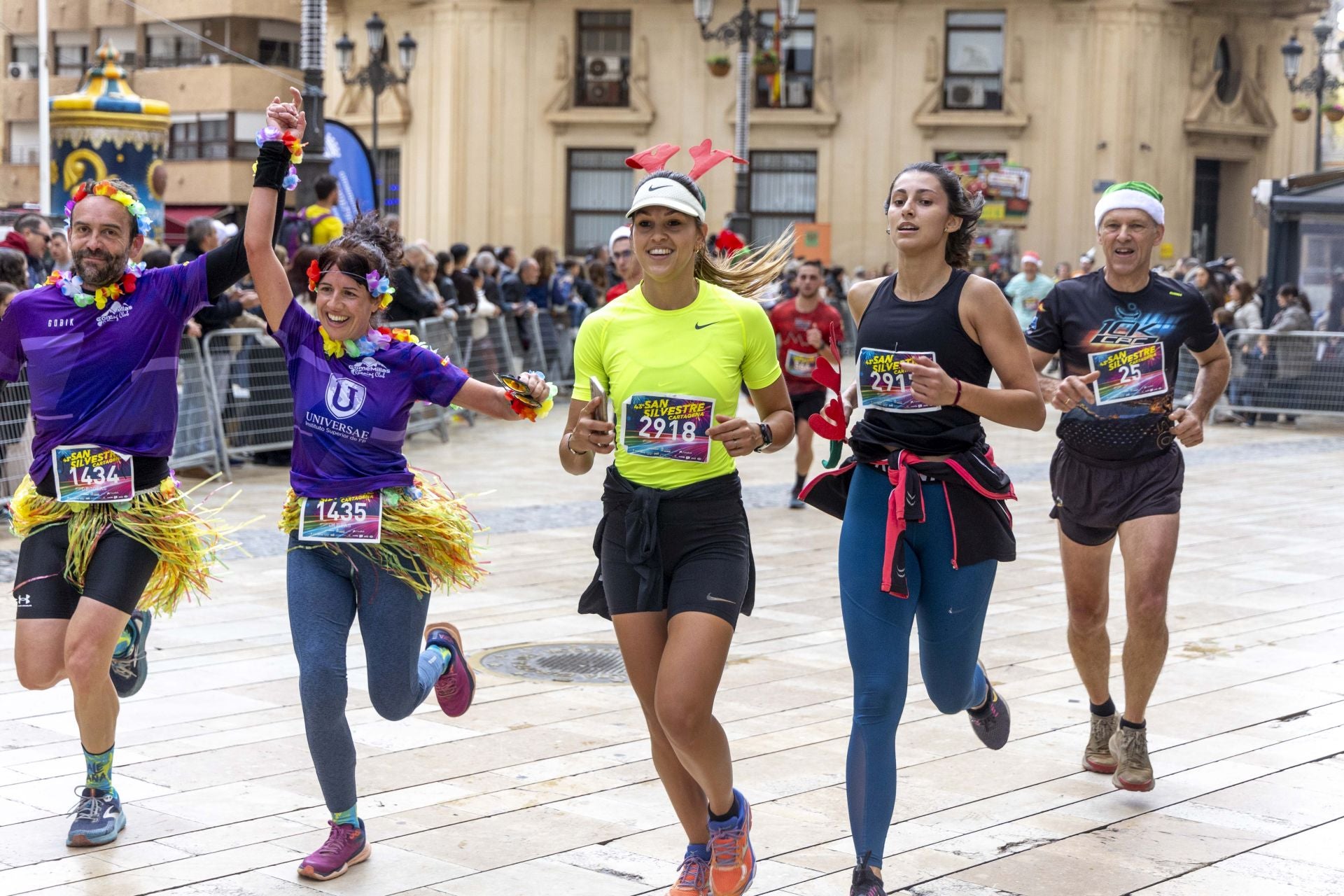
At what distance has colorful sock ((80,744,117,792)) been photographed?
17.1ft

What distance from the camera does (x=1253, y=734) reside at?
6.66 m

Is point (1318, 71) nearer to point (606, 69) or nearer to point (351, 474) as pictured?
point (606, 69)

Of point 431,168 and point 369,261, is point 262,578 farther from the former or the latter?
point 431,168

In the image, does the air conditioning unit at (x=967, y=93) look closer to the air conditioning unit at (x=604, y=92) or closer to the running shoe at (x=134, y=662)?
the air conditioning unit at (x=604, y=92)

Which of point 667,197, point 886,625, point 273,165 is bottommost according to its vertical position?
point 886,625

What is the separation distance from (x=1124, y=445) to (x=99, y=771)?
11.7 ft

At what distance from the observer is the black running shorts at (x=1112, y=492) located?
6.01 metres

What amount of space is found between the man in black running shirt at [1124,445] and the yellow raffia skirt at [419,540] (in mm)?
2069

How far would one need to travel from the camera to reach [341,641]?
16.3 ft

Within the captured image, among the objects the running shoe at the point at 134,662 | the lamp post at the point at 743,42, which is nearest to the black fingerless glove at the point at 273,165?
the running shoe at the point at 134,662

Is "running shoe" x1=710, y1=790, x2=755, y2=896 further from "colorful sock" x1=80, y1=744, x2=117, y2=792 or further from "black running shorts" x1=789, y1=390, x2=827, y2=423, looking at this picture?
"black running shorts" x1=789, y1=390, x2=827, y2=423

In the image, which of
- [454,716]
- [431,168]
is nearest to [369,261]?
[454,716]

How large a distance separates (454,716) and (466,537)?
75cm

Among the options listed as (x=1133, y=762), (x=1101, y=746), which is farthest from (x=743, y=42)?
(x=1133, y=762)
